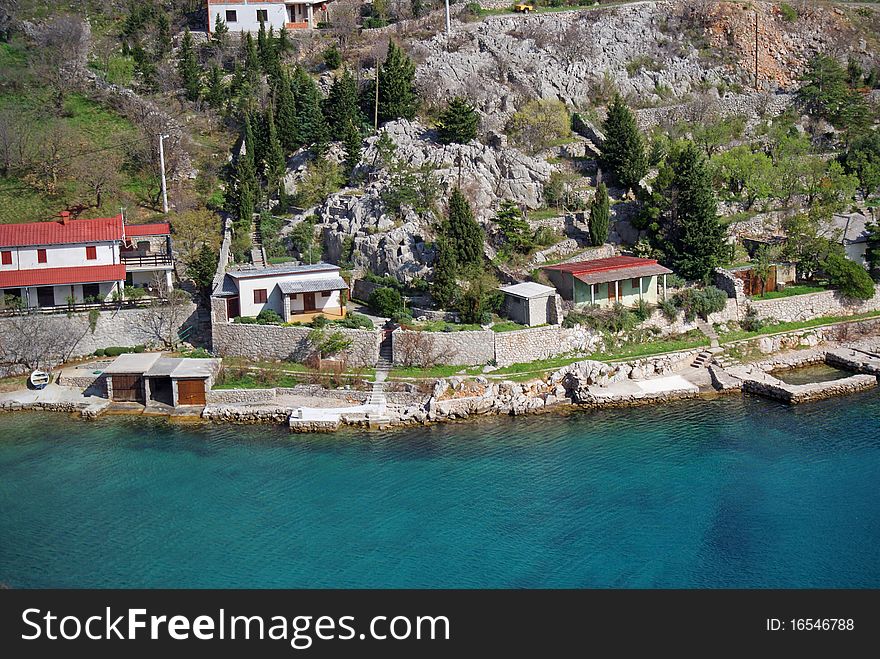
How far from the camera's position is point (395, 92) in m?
52.5

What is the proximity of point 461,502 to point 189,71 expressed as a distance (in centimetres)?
3842

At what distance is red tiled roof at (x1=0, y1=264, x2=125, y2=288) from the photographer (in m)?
42.0

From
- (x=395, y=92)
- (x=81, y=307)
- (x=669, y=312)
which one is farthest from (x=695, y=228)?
(x=81, y=307)

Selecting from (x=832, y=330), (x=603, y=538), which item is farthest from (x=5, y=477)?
(x=832, y=330)

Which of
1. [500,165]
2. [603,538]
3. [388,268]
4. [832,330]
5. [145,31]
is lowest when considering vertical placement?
[603,538]

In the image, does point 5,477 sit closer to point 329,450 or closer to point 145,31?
point 329,450

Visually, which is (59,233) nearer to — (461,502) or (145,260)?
(145,260)

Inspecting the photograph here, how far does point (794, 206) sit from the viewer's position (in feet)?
160

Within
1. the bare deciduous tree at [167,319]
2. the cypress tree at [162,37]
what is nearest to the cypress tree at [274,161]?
the bare deciduous tree at [167,319]

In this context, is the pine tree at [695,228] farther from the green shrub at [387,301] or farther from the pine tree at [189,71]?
the pine tree at [189,71]

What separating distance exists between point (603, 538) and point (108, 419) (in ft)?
63.9

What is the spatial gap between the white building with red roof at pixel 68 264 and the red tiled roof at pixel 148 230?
176 cm

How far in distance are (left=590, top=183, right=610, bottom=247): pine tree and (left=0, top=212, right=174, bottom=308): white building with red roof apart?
1906cm

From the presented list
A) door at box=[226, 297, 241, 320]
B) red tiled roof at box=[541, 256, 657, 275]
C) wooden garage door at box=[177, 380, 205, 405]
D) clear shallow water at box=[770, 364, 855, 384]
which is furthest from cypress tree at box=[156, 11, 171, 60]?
clear shallow water at box=[770, 364, 855, 384]
